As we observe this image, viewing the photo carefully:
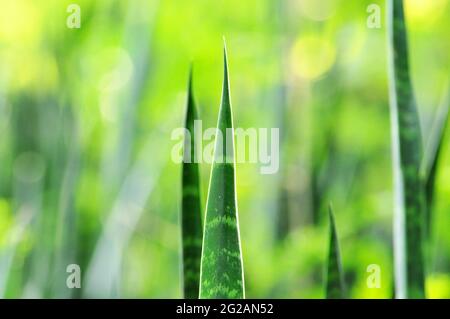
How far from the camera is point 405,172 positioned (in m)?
0.43

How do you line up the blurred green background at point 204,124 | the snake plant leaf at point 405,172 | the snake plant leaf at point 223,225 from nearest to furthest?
the snake plant leaf at point 223,225, the snake plant leaf at point 405,172, the blurred green background at point 204,124

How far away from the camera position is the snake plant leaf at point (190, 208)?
0.39 m

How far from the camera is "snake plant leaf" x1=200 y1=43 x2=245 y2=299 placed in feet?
1.07

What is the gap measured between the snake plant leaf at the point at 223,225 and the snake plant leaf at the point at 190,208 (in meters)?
0.06

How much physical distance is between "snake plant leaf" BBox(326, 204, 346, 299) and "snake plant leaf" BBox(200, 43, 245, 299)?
0.25ft

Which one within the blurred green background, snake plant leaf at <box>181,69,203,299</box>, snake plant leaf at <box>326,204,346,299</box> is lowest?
snake plant leaf at <box>326,204,346,299</box>

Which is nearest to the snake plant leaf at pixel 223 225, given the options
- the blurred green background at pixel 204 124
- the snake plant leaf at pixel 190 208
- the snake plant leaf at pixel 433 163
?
the snake plant leaf at pixel 190 208

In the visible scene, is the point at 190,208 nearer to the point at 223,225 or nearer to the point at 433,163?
the point at 223,225

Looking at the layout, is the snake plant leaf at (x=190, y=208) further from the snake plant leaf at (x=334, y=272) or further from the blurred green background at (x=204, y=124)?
the blurred green background at (x=204, y=124)

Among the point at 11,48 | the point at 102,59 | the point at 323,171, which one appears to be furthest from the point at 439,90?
the point at 11,48

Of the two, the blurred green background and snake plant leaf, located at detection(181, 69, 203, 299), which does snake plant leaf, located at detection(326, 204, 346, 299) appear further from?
the blurred green background

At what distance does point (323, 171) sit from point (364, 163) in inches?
7.1

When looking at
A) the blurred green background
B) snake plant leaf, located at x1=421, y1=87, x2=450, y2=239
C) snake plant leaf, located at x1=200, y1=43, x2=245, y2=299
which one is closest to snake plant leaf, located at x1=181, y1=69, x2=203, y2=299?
snake plant leaf, located at x1=200, y1=43, x2=245, y2=299

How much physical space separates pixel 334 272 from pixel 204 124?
2.65 ft
